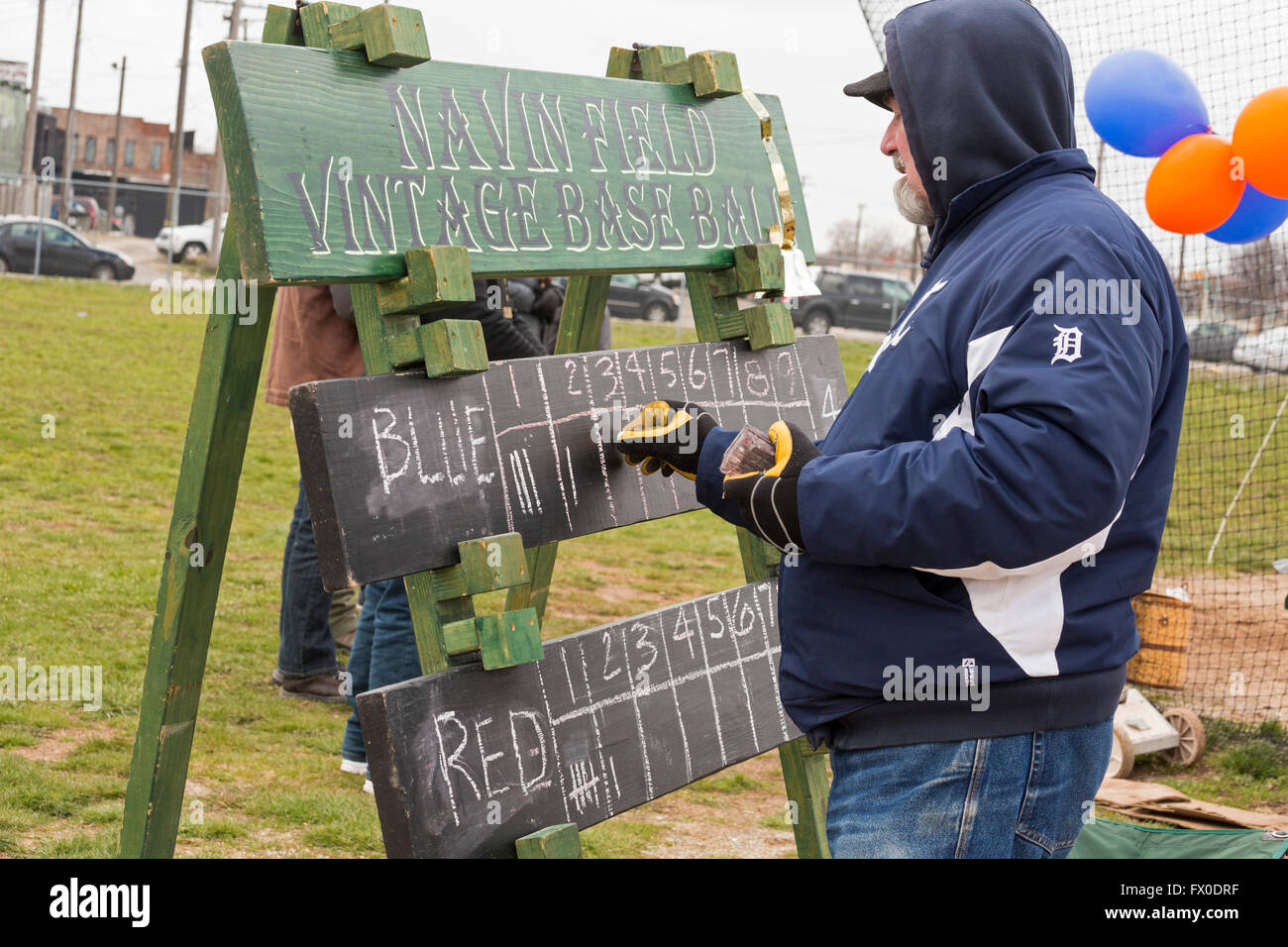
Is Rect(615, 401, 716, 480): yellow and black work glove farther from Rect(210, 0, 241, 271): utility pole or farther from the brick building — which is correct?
the brick building

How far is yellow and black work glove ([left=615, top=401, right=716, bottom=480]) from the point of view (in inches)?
83.3

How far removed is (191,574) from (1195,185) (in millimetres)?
4274

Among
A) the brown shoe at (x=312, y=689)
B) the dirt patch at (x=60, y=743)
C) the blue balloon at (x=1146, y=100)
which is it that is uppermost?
the blue balloon at (x=1146, y=100)

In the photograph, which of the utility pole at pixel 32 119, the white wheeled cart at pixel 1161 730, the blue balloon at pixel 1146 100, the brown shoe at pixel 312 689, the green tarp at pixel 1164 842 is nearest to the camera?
the green tarp at pixel 1164 842

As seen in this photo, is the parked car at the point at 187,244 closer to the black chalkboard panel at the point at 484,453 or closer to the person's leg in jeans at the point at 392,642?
the person's leg in jeans at the point at 392,642

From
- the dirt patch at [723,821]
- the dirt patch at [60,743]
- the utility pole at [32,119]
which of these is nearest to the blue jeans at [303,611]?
the dirt patch at [60,743]

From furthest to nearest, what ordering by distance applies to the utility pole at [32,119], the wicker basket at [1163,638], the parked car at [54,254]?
the utility pole at [32,119], the parked car at [54,254], the wicker basket at [1163,638]

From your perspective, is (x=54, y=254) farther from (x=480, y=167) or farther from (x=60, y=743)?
(x=480, y=167)

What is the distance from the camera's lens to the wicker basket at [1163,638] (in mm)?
5629

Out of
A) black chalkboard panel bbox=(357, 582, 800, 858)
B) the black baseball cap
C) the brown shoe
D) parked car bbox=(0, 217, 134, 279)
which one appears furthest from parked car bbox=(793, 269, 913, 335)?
the black baseball cap

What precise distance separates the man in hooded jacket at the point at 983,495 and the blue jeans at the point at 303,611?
268 cm

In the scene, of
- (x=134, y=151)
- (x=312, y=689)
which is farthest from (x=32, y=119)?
(x=134, y=151)

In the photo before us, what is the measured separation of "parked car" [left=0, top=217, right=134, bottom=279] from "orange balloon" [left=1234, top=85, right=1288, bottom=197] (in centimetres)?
1707
